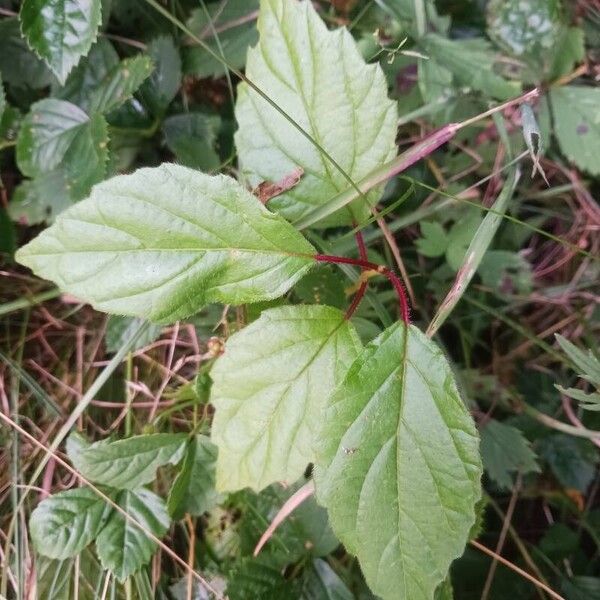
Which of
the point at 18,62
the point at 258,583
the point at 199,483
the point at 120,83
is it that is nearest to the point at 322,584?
the point at 258,583

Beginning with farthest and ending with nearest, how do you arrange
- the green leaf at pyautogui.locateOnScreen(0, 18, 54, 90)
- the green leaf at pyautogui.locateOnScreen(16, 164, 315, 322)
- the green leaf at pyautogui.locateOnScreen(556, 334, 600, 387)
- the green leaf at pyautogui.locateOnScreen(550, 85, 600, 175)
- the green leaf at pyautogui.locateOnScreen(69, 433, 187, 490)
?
the green leaf at pyautogui.locateOnScreen(550, 85, 600, 175) → the green leaf at pyautogui.locateOnScreen(0, 18, 54, 90) → the green leaf at pyautogui.locateOnScreen(69, 433, 187, 490) → the green leaf at pyautogui.locateOnScreen(556, 334, 600, 387) → the green leaf at pyautogui.locateOnScreen(16, 164, 315, 322)

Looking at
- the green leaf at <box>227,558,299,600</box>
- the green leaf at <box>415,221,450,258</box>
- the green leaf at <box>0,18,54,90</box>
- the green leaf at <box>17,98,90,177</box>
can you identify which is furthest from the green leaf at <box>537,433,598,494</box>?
the green leaf at <box>0,18,54,90</box>

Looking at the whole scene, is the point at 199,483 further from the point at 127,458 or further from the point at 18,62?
the point at 18,62

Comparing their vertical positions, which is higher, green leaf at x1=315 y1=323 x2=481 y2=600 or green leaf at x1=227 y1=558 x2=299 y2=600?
green leaf at x1=315 y1=323 x2=481 y2=600

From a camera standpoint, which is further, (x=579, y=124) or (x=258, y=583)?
(x=579, y=124)

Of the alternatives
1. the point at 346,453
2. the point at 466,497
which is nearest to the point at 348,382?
the point at 346,453

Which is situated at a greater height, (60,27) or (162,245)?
(60,27)

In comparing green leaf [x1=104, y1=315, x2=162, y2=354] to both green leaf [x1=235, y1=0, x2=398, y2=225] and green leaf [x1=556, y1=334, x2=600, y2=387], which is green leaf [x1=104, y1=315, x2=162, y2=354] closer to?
green leaf [x1=235, y1=0, x2=398, y2=225]

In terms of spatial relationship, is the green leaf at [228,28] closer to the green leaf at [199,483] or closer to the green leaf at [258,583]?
the green leaf at [199,483]
